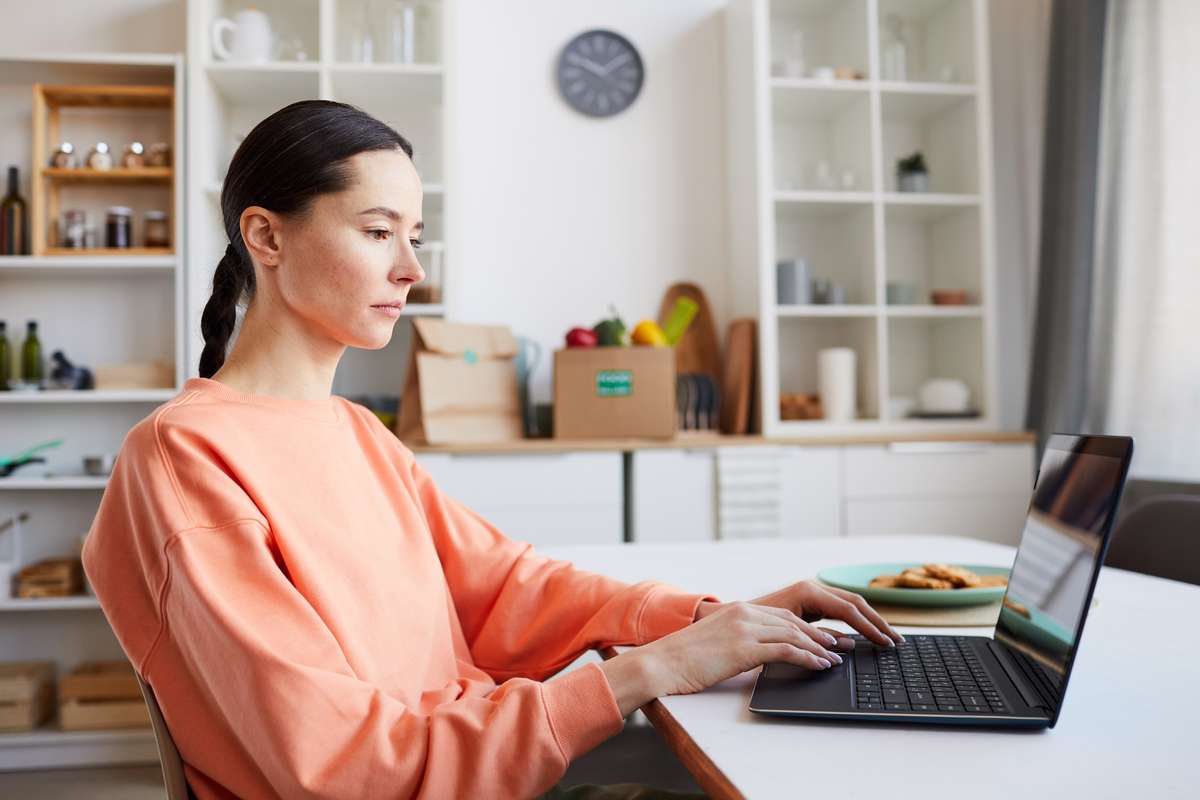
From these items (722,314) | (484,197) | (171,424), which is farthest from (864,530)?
(171,424)

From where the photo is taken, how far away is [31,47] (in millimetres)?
3348

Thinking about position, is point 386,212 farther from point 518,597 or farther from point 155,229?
point 155,229

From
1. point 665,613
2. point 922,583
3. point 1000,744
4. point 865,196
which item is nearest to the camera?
point 1000,744

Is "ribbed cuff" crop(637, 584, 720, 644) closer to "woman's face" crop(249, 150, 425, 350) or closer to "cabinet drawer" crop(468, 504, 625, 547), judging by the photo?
"woman's face" crop(249, 150, 425, 350)

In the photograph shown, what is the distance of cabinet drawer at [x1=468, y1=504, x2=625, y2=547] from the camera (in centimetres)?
293

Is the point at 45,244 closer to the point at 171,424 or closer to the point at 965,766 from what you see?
the point at 171,424

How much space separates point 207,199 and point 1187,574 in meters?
2.89

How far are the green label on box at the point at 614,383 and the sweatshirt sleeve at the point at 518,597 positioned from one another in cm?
174

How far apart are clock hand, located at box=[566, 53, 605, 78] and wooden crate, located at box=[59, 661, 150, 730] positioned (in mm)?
2586

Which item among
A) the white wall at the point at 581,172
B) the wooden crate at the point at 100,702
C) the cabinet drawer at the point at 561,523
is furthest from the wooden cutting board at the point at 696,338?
the wooden crate at the point at 100,702

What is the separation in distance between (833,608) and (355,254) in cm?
63

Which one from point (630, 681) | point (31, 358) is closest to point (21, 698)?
point (31, 358)

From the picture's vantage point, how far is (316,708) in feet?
2.45

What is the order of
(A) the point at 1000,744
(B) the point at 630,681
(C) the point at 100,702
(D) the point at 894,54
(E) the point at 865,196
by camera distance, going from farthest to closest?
(D) the point at 894,54 → (E) the point at 865,196 → (C) the point at 100,702 → (B) the point at 630,681 → (A) the point at 1000,744
